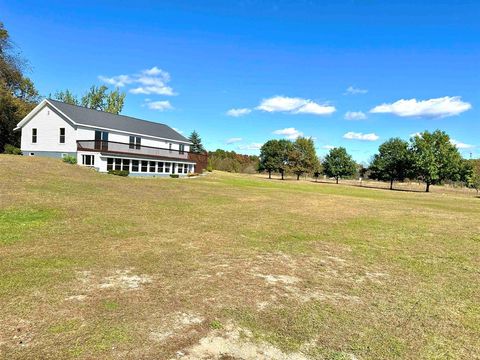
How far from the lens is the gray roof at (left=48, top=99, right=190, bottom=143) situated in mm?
35656

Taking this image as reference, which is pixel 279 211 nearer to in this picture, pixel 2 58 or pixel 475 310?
pixel 475 310

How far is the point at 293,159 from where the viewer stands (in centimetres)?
7469

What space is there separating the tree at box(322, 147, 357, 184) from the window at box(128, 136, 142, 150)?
1825 inches

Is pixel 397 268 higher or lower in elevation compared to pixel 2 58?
lower

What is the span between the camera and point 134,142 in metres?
40.9

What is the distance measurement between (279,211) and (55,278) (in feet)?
41.0

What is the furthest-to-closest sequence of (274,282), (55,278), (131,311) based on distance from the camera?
(274,282) < (55,278) < (131,311)

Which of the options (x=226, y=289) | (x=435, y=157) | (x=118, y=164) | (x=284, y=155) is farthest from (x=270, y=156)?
(x=226, y=289)

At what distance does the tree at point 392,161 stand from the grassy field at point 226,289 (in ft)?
176

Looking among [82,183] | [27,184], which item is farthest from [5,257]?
[82,183]

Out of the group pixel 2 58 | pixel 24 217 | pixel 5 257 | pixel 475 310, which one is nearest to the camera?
pixel 475 310

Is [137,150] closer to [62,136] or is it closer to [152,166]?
[152,166]

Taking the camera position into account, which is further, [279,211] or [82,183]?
[82,183]

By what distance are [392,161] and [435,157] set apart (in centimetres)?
1029
